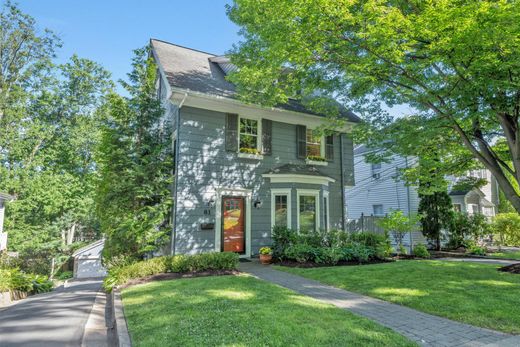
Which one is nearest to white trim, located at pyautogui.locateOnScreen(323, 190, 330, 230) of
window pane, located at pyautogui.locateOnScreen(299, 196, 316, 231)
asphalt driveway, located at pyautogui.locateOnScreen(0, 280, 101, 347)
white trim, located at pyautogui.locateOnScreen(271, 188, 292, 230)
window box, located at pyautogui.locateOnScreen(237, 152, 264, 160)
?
window pane, located at pyautogui.locateOnScreen(299, 196, 316, 231)

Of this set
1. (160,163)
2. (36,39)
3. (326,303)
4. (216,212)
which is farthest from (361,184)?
(36,39)

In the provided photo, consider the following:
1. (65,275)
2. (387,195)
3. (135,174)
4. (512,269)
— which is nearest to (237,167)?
(135,174)

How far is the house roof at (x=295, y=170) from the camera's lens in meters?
11.3

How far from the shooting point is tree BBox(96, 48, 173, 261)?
887 centimetres

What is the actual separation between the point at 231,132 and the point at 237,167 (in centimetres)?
131

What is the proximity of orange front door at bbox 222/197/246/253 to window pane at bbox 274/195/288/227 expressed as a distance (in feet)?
4.29

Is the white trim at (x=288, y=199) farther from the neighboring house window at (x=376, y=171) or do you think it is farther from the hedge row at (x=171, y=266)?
the neighboring house window at (x=376, y=171)

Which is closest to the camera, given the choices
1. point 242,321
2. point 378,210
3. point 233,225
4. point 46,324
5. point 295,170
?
point 242,321

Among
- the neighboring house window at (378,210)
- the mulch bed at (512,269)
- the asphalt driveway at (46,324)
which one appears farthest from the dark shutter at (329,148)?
the asphalt driveway at (46,324)

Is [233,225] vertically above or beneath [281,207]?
beneath

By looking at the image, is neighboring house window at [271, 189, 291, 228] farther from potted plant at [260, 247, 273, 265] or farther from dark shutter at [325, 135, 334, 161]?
dark shutter at [325, 135, 334, 161]

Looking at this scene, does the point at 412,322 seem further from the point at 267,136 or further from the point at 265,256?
the point at 267,136

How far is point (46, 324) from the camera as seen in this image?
4844 mm

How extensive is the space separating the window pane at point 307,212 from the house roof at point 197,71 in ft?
12.0
